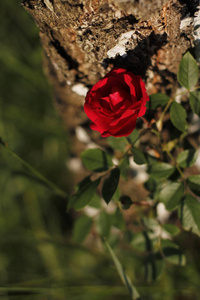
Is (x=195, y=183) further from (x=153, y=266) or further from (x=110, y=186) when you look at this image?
(x=153, y=266)

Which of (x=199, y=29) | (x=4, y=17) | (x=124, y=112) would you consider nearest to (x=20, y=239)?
(x=124, y=112)

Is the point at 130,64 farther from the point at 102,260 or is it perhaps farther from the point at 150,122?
the point at 102,260

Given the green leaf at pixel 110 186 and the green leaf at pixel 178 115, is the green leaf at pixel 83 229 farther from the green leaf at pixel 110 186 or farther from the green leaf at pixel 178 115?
the green leaf at pixel 178 115

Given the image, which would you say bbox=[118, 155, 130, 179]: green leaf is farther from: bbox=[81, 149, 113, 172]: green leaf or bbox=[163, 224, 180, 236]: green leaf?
bbox=[163, 224, 180, 236]: green leaf

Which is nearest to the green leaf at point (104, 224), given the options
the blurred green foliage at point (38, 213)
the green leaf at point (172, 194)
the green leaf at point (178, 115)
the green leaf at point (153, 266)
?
the blurred green foliage at point (38, 213)

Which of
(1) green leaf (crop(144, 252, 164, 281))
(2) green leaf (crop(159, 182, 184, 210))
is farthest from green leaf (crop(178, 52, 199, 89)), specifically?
(1) green leaf (crop(144, 252, 164, 281))

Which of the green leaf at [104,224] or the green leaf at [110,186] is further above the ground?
the green leaf at [110,186]
